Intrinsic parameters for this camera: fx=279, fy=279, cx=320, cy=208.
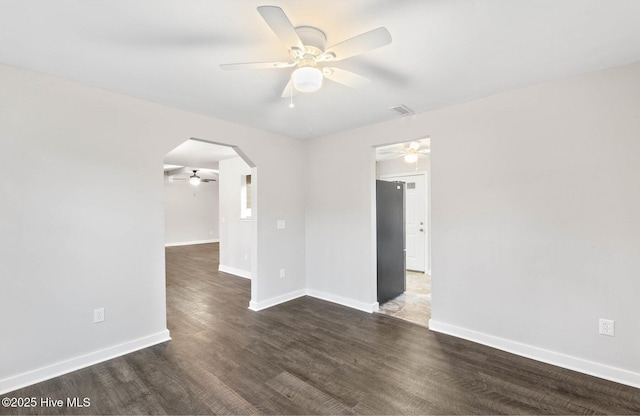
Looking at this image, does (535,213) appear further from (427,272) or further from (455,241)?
(427,272)

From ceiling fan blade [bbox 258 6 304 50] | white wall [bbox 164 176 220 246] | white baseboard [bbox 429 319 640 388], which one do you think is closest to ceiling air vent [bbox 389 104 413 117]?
ceiling fan blade [bbox 258 6 304 50]

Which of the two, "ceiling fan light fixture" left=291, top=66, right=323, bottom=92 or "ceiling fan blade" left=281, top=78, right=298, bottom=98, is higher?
"ceiling fan blade" left=281, top=78, right=298, bottom=98

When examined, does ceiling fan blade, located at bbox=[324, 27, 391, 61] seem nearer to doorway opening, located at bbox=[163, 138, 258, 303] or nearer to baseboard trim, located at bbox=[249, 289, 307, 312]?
doorway opening, located at bbox=[163, 138, 258, 303]

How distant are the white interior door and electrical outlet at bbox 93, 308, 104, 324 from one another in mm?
5322

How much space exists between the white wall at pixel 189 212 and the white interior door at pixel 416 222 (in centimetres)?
777

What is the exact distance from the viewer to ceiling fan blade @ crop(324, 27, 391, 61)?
143 centimetres

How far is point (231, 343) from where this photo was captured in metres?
2.93

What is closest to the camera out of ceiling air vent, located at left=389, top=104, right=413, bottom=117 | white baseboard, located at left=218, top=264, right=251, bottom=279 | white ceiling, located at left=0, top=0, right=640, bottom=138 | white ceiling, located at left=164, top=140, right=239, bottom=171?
white ceiling, located at left=0, top=0, right=640, bottom=138

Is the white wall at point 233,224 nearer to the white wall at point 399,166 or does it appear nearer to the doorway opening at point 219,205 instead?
the doorway opening at point 219,205

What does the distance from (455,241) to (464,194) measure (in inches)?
20.7

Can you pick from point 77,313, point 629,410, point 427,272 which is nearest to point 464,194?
point 629,410

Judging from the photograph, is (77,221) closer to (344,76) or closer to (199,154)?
(344,76)

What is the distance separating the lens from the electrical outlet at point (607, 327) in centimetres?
228

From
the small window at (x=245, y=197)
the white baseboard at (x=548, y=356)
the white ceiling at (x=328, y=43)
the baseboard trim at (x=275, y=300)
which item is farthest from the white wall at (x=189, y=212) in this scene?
the white baseboard at (x=548, y=356)
